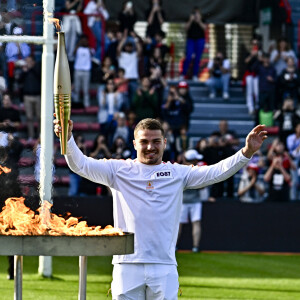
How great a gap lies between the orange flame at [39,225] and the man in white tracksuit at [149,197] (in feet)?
0.71

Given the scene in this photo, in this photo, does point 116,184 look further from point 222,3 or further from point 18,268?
point 222,3

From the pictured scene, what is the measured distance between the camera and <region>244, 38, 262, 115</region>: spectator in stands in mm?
25188

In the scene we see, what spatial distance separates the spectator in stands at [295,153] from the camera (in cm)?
2155

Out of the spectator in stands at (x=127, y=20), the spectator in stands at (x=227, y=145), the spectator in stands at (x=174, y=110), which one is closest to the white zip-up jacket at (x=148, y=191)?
the spectator in stands at (x=227, y=145)

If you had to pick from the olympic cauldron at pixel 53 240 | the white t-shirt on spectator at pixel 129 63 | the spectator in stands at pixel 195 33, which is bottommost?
the olympic cauldron at pixel 53 240

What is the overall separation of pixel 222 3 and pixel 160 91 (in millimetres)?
5915

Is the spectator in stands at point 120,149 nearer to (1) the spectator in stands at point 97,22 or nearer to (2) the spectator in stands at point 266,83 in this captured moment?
(1) the spectator in stands at point 97,22

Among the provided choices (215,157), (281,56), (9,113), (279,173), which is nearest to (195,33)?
Answer: (281,56)

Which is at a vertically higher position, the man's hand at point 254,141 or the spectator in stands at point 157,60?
the spectator in stands at point 157,60

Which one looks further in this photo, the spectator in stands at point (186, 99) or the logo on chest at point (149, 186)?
the spectator in stands at point (186, 99)

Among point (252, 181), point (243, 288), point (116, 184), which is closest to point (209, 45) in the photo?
point (252, 181)

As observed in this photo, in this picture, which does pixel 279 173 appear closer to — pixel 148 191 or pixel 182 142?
pixel 182 142

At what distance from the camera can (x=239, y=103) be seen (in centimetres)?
2661

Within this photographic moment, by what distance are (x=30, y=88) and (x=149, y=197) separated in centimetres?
1569
